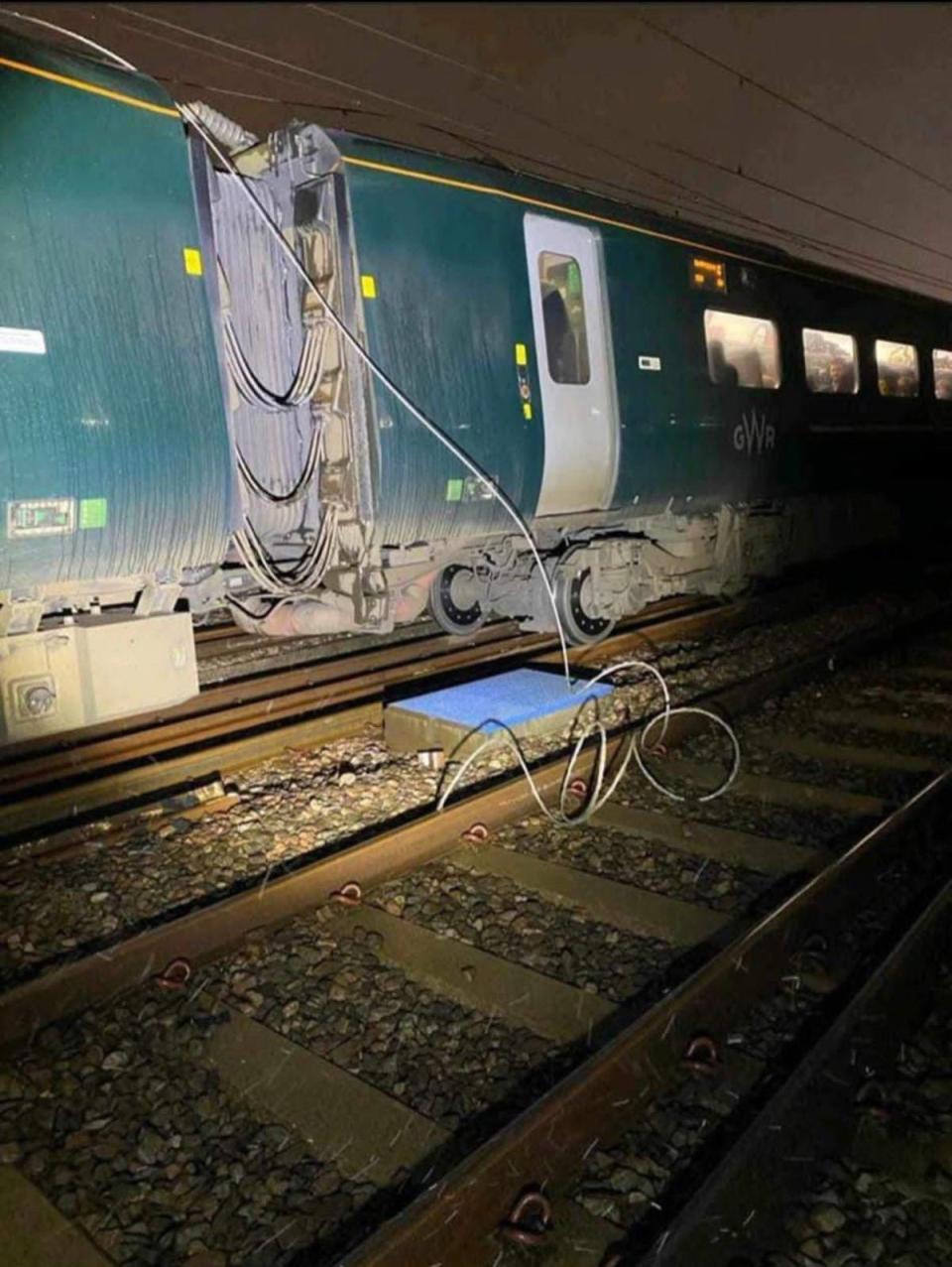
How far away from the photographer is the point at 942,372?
14117mm

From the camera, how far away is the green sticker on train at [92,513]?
4.80 m

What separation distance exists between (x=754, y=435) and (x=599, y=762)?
5273mm

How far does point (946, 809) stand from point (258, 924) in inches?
137

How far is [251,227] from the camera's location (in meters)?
5.92

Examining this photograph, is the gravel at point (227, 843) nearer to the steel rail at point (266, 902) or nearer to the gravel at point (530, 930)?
the steel rail at point (266, 902)

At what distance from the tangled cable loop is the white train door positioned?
1.95 meters

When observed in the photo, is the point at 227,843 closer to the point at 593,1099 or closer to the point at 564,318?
the point at 593,1099

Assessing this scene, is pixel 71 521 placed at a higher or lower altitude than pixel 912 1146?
higher

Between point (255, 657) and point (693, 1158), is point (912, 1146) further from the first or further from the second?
point (255, 657)

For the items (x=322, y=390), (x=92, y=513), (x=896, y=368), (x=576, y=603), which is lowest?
(x=576, y=603)

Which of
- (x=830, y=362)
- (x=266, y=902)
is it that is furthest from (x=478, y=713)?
(x=830, y=362)

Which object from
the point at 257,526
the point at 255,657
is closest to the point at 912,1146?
the point at 257,526

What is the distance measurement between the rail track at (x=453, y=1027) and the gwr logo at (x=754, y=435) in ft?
16.2

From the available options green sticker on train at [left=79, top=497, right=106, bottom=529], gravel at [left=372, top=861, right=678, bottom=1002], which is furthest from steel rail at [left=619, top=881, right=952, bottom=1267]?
green sticker on train at [left=79, top=497, right=106, bottom=529]
